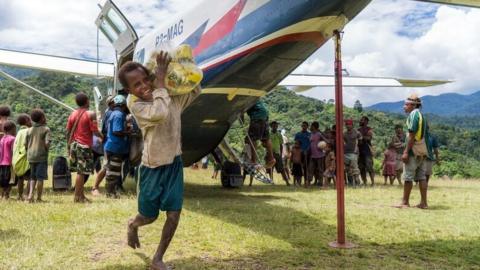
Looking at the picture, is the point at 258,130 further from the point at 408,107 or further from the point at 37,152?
the point at 37,152

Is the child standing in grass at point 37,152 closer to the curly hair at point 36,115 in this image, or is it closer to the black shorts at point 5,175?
the curly hair at point 36,115

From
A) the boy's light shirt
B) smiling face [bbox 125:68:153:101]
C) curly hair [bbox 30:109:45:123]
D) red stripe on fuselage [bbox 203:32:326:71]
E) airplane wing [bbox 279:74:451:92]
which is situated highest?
airplane wing [bbox 279:74:451:92]

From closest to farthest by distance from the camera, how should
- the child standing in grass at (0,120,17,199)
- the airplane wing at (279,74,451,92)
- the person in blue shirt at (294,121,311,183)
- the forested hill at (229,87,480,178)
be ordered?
the child standing in grass at (0,120,17,199), the person in blue shirt at (294,121,311,183), the airplane wing at (279,74,451,92), the forested hill at (229,87,480,178)

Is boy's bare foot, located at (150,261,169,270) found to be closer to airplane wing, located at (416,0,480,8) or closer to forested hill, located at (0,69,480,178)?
airplane wing, located at (416,0,480,8)

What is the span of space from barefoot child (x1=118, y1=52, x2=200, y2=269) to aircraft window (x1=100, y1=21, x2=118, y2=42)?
4987mm

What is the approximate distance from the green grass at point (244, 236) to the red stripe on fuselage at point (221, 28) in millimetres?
2182

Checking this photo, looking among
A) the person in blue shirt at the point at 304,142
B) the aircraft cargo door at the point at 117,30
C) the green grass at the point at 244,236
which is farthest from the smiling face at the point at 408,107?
the aircraft cargo door at the point at 117,30

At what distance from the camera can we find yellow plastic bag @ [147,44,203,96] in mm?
3189

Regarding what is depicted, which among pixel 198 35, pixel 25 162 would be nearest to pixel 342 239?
pixel 198 35

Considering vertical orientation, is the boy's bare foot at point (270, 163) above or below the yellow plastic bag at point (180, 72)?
below

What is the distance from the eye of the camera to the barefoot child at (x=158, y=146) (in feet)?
10.2

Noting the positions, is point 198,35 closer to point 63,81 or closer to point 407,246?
point 407,246

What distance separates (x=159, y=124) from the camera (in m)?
3.14

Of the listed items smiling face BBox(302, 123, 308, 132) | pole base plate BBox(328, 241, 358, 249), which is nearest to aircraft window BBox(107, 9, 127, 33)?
pole base plate BBox(328, 241, 358, 249)
